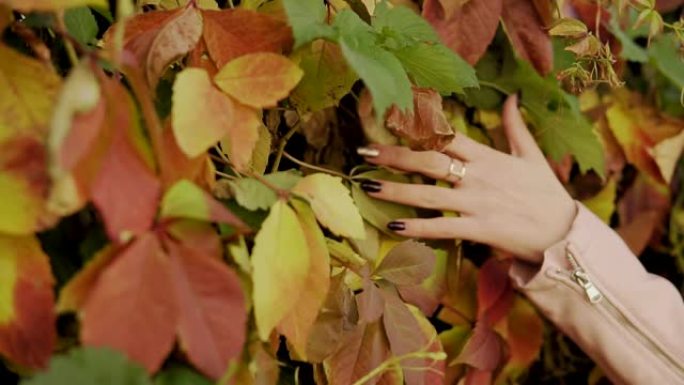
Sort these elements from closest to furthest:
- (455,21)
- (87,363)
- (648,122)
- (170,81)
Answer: (87,363)
(170,81)
(455,21)
(648,122)

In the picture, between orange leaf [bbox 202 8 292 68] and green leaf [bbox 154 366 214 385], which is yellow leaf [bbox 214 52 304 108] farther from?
green leaf [bbox 154 366 214 385]

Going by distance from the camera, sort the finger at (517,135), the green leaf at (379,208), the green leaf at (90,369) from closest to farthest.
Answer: the green leaf at (90,369), the green leaf at (379,208), the finger at (517,135)

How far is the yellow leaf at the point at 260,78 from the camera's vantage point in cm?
45

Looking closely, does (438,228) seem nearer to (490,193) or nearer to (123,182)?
(490,193)

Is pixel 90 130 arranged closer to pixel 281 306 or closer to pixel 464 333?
pixel 281 306

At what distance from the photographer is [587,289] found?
2.36 ft

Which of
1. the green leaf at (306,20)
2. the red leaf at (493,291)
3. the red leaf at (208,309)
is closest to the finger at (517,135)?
the red leaf at (493,291)

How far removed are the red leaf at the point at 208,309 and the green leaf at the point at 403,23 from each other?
24 cm

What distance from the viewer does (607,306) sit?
0.73 meters

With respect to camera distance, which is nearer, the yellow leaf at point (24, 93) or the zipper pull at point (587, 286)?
the yellow leaf at point (24, 93)

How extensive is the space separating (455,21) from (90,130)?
0.40 meters

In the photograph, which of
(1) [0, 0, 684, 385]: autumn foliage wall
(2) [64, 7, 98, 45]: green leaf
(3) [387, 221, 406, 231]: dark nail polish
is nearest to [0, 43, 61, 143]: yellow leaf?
(1) [0, 0, 684, 385]: autumn foliage wall

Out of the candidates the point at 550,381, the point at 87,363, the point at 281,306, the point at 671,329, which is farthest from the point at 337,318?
the point at 550,381

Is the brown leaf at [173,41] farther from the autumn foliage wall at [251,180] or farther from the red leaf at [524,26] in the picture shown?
the red leaf at [524,26]
